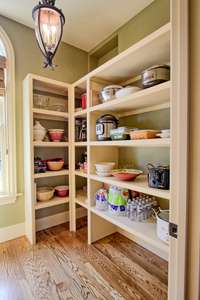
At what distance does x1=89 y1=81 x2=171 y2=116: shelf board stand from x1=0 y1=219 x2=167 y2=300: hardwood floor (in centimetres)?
144

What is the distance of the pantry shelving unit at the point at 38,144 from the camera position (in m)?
1.85

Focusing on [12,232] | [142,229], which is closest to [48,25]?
[142,229]

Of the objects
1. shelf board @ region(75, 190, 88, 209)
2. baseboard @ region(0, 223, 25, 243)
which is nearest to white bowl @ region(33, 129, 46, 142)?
shelf board @ region(75, 190, 88, 209)

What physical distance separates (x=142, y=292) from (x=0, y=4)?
9.57ft

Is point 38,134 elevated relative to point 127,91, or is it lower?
lower

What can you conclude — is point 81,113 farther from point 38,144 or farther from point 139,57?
point 139,57

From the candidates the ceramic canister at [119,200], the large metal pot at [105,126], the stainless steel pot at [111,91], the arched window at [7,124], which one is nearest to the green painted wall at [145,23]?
the stainless steel pot at [111,91]

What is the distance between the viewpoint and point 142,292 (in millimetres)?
1286

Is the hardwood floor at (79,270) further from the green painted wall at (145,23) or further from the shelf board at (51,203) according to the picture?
the green painted wall at (145,23)

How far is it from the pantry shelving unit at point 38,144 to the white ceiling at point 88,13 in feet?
2.33

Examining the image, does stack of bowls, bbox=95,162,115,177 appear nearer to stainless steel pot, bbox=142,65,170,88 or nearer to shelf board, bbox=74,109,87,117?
shelf board, bbox=74,109,87,117

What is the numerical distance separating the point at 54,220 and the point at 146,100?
6.33 ft

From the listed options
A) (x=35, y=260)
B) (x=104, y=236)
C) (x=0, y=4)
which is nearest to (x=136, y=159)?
(x=104, y=236)

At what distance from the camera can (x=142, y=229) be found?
1394 mm
